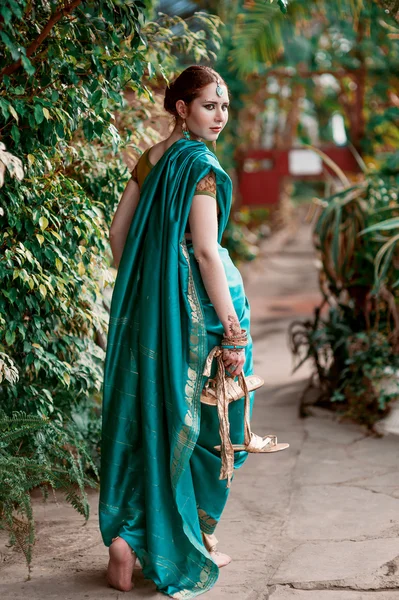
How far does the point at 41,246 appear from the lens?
2.76 m

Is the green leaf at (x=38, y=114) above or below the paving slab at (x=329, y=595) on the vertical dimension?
above

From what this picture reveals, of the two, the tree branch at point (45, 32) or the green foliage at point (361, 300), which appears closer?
the tree branch at point (45, 32)

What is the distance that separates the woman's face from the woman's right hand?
67 centimetres

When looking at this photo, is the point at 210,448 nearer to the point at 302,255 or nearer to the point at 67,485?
the point at 67,485

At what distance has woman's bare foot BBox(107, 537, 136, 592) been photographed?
2473 mm

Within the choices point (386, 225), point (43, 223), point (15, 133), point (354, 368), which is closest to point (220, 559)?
point (43, 223)

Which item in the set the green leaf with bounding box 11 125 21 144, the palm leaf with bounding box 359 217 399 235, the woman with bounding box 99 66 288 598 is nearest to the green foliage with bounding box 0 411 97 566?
the woman with bounding box 99 66 288 598

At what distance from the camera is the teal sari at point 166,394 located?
7.89ft

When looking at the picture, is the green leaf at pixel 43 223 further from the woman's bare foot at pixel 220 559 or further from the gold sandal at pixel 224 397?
the woman's bare foot at pixel 220 559

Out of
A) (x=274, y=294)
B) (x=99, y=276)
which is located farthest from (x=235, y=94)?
(x=99, y=276)

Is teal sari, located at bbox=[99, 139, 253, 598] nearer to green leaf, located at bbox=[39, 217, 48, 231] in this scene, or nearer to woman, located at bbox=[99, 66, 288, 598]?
woman, located at bbox=[99, 66, 288, 598]

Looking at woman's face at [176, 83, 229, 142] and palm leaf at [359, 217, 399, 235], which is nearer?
woman's face at [176, 83, 229, 142]

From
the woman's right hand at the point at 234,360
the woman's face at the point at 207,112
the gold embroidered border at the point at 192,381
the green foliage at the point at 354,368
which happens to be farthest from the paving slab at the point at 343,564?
the woman's face at the point at 207,112

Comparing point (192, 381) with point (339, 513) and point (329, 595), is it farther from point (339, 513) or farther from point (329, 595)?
point (339, 513)
